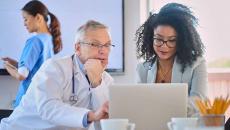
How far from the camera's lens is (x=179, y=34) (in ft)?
8.77

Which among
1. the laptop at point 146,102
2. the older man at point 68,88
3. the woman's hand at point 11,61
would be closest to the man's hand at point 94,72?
the older man at point 68,88

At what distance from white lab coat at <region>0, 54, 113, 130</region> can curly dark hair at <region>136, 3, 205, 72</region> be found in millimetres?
476

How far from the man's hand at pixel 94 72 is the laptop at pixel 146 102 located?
45 centimetres

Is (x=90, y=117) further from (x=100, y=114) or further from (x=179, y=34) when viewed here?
(x=179, y=34)

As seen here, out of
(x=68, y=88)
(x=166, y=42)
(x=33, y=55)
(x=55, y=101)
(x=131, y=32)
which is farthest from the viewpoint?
(x=131, y=32)

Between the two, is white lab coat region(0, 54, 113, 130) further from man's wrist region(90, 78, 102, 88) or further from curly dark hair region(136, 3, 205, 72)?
curly dark hair region(136, 3, 205, 72)

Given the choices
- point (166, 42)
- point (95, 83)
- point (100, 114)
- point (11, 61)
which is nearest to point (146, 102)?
point (100, 114)

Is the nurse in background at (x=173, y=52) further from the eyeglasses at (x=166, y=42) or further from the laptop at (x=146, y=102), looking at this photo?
the laptop at (x=146, y=102)

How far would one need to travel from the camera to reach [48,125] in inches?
91.0

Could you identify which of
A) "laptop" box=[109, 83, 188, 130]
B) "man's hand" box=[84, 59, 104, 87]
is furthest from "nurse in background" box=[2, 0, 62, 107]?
"laptop" box=[109, 83, 188, 130]

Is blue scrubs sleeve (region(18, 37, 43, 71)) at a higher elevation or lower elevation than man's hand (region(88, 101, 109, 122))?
higher

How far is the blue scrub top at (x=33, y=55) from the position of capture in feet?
13.4

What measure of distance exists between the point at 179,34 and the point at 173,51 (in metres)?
0.10

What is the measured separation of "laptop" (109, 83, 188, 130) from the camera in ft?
6.19
